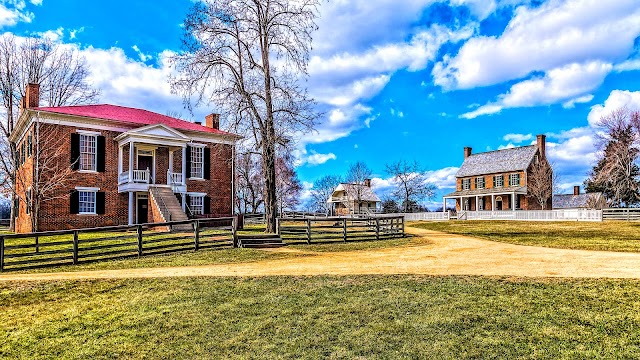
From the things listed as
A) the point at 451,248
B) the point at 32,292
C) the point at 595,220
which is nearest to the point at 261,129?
the point at 451,248

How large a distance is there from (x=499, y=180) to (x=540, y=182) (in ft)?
17.9

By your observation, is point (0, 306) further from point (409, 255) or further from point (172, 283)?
point (409, 255)

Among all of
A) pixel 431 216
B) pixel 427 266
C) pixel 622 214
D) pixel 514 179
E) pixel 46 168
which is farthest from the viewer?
pixel 514 179

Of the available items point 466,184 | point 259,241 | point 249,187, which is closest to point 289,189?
point 249,187

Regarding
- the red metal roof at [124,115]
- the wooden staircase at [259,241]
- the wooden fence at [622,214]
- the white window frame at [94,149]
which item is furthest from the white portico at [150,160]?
the wooden fence at [622,214]

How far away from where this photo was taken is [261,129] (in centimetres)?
2469

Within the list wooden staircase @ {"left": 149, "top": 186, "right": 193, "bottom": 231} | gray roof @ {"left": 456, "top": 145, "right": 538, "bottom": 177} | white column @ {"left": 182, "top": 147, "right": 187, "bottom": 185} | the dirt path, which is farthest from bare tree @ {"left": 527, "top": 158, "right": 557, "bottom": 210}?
wooden staircase @ {"left": 149, "top": 186, "right": 193, "bottom": 231}

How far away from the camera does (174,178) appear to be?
2938 centimetres

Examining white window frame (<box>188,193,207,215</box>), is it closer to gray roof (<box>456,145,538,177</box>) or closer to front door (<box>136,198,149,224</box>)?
front door (<box>136,198,149,224</box>)

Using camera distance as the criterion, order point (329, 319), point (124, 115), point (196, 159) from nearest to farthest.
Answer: point (329, 319) < point (124, 115) < point (196, 159)

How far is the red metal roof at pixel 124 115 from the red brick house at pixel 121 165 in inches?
2.4

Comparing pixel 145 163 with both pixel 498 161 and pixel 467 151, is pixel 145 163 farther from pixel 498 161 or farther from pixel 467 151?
pixel 467 151

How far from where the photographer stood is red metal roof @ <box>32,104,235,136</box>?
88.7ft

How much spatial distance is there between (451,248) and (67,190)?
21607 millimetres
